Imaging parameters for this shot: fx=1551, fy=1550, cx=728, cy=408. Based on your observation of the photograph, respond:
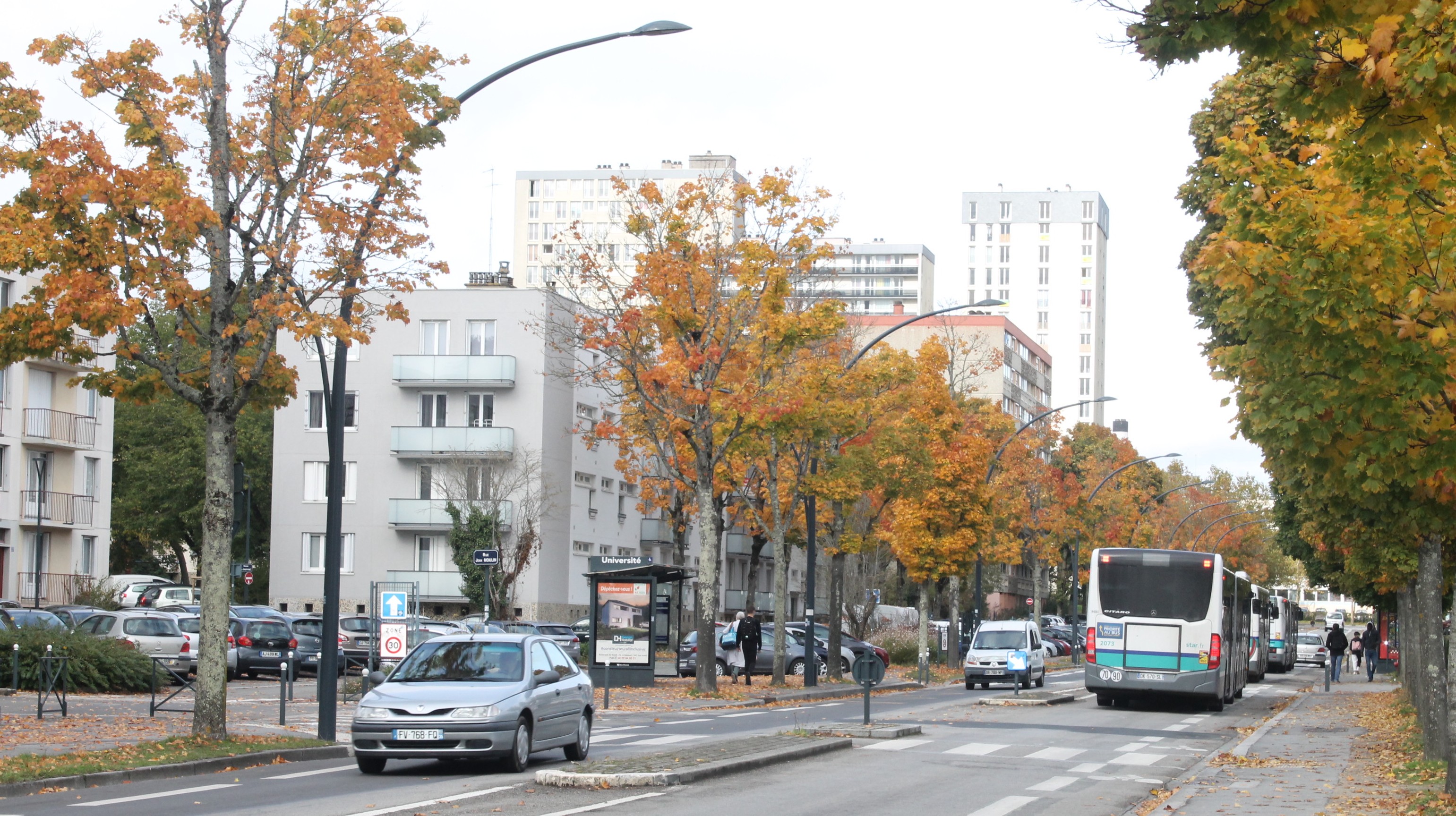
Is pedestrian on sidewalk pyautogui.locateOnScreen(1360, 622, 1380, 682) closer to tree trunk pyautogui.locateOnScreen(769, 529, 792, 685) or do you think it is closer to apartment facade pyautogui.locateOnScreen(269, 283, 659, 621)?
tree trunk pyautogui.locateOnScreen(769, 529, 792, 685)

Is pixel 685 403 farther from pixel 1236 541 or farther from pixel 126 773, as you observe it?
pixel 1236 541

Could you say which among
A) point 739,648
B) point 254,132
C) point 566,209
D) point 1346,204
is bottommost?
point 739,648

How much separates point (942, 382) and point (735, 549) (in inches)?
1430

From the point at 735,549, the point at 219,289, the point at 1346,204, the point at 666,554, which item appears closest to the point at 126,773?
the point at 219,289

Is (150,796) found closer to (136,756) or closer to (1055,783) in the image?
(136,756)

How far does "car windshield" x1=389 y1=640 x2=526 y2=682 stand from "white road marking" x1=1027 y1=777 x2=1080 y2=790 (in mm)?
5643

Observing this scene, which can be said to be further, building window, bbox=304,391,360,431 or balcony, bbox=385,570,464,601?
building window, bbox=304,391,360,431

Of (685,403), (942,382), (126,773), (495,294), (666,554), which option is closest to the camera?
(126,773)

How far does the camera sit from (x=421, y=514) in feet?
209

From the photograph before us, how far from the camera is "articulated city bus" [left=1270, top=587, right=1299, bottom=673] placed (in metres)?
61.5

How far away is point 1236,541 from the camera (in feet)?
348

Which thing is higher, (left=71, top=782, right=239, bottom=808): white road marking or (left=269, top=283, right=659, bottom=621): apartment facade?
(left=269, top=283, right=659, bottom=621): apartment facade

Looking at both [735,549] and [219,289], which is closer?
[219,289]

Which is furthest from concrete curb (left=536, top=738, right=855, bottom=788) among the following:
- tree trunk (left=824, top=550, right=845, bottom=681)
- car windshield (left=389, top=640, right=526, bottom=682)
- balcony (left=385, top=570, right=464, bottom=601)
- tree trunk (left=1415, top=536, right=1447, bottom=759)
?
balcony (left=385, top=570, right=464, bottom=601)
